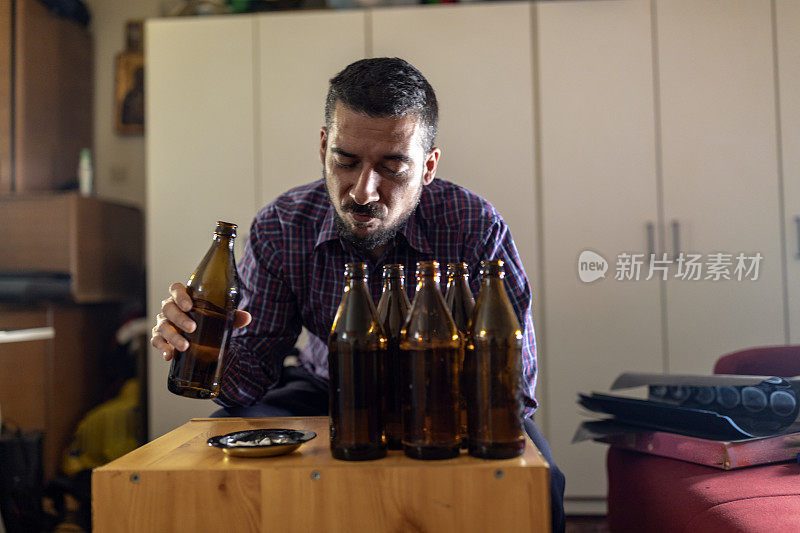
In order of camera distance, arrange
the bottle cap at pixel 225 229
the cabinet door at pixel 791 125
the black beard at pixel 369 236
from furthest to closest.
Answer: the cabinet door at pixel 791 125
the black beard at pixel 369 236
the bottle cap at pixel 225 229

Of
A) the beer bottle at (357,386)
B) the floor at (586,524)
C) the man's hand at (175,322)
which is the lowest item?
the floor at (586,524)

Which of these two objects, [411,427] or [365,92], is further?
[365,92]

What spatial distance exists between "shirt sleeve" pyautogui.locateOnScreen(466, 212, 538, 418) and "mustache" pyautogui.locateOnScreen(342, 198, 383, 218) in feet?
0.88

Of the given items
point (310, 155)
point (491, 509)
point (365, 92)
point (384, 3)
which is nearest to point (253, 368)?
point (365, 92)

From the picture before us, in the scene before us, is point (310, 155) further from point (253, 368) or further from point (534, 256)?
point (253, 368)

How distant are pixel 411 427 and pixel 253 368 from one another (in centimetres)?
64

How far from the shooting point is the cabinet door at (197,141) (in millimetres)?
2711

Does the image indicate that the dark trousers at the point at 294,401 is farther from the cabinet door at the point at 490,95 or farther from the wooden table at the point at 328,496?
the cabinet door at the point at 490,95

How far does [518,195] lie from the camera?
8.57 feet

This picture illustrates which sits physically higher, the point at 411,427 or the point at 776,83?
the point at 776,83

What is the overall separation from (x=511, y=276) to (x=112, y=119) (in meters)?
2.50

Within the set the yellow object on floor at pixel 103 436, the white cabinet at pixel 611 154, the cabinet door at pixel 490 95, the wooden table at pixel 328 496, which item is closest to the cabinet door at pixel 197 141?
the white cabinet at pixel 611 154

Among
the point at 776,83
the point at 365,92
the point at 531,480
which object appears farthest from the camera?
the point at 776,83

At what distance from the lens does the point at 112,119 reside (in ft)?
10.5
